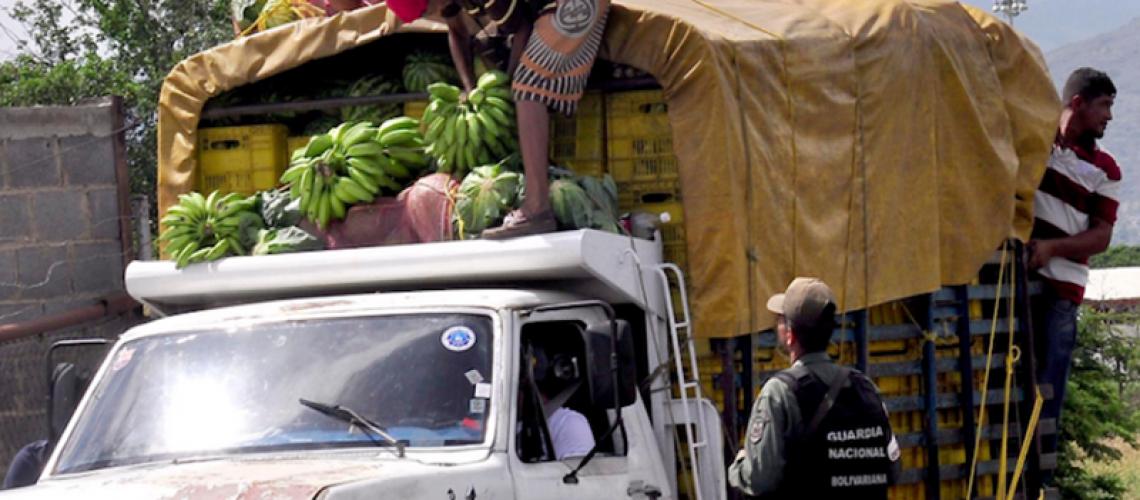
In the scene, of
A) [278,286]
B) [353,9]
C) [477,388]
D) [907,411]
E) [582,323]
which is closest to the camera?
[477,388]

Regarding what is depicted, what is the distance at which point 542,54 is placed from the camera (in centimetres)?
718

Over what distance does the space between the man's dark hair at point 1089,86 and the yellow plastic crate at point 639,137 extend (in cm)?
327

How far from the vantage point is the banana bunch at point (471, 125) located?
7277 mm

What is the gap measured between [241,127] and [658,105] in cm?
207

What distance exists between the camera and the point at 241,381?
6.26 metres

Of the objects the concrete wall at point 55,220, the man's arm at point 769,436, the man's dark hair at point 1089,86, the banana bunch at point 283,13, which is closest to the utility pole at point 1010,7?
the man's dark hair at point 1089,86

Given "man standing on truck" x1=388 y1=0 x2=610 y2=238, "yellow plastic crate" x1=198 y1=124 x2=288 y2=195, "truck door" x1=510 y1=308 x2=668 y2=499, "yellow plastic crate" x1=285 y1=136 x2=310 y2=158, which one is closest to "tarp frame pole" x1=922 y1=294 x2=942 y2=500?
"truck door" x1=510 y1=308 x2=668 y2=499

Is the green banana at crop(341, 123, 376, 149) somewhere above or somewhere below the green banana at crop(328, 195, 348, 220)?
above

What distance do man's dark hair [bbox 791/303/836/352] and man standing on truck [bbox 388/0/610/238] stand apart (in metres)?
1.28

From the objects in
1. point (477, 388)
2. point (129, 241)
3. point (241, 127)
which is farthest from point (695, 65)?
point (129, 241)

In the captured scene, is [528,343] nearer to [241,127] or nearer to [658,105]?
[658,105]

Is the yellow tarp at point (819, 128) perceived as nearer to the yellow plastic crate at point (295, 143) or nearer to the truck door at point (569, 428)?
the yellow plastic crate at point (295, 143)

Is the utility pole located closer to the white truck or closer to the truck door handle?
the white truck

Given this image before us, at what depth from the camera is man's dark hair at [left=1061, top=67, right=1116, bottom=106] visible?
956cm
